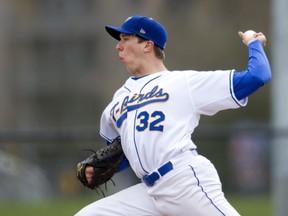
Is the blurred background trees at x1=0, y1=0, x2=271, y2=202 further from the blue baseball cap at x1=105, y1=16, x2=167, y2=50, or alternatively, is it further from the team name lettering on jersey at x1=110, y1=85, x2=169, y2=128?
the team name lettering on jersey at x1=110, y1=85, x2=169, y2=128

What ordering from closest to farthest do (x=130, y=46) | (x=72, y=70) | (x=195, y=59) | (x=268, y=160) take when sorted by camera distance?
(x=130, y=46), (x=268, y=160), (x=195, y=59), (x=72, y=70)

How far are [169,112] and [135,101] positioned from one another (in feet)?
0.81

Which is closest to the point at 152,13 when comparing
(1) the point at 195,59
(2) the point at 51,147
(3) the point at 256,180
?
(1) the point at 195,59

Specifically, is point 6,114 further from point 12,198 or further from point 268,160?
point 268,160

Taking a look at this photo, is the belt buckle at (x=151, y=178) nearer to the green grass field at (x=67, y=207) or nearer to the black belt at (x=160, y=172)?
the black belt at (x=160, y=172)

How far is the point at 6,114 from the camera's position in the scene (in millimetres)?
38812

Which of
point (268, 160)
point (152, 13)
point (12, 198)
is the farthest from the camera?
point (152, 13)

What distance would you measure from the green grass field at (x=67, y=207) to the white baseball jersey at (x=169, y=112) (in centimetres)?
643

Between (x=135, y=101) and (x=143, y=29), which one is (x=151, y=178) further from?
(x=143, y=29)

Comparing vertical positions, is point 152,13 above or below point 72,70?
above

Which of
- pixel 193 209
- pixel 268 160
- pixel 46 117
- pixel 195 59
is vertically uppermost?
pixel 193 209

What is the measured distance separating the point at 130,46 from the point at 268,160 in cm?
704

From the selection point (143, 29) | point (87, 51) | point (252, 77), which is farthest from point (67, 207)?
point (87, 51)

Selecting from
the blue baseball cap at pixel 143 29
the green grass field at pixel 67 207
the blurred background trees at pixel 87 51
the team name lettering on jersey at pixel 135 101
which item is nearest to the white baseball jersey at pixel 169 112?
the team name lettering on jersey at pixel 135 101
